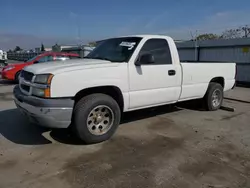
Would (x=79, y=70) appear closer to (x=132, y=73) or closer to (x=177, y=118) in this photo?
(x=132, y=73)

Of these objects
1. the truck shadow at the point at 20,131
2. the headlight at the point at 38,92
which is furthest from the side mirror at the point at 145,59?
the truck shadow at the point at 20,131

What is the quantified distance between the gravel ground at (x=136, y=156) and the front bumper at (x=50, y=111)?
49cm

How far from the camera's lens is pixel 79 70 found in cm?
402

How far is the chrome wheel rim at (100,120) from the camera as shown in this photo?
170 inches

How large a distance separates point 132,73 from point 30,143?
86.7 inches

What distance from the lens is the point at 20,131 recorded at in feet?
16.4

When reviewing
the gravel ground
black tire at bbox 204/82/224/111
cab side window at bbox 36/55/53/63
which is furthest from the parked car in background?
black tire at bbox 204/82/224/111

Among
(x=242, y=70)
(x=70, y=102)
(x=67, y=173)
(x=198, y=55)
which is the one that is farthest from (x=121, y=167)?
(x=198, y=55)

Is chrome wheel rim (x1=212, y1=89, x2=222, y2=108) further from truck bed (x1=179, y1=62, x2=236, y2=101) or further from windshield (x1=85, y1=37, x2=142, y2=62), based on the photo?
windshield (x1=85, y1=37, x2=142, y2=62)

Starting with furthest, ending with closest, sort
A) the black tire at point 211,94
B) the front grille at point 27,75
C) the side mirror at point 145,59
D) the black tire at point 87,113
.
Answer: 1. the black tire at point 211,94
2. the side mirror at point 145,59
3. the front grille at point 27,75
4. the black tire at point 87,113

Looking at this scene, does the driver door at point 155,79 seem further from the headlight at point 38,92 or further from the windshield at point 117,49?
the headlight at point 38,92

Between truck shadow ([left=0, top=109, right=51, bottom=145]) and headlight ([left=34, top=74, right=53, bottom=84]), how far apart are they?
45.6 inches

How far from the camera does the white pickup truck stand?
3.91 metres

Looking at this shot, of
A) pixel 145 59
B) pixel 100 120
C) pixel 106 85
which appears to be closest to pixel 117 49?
pixel 145 59
